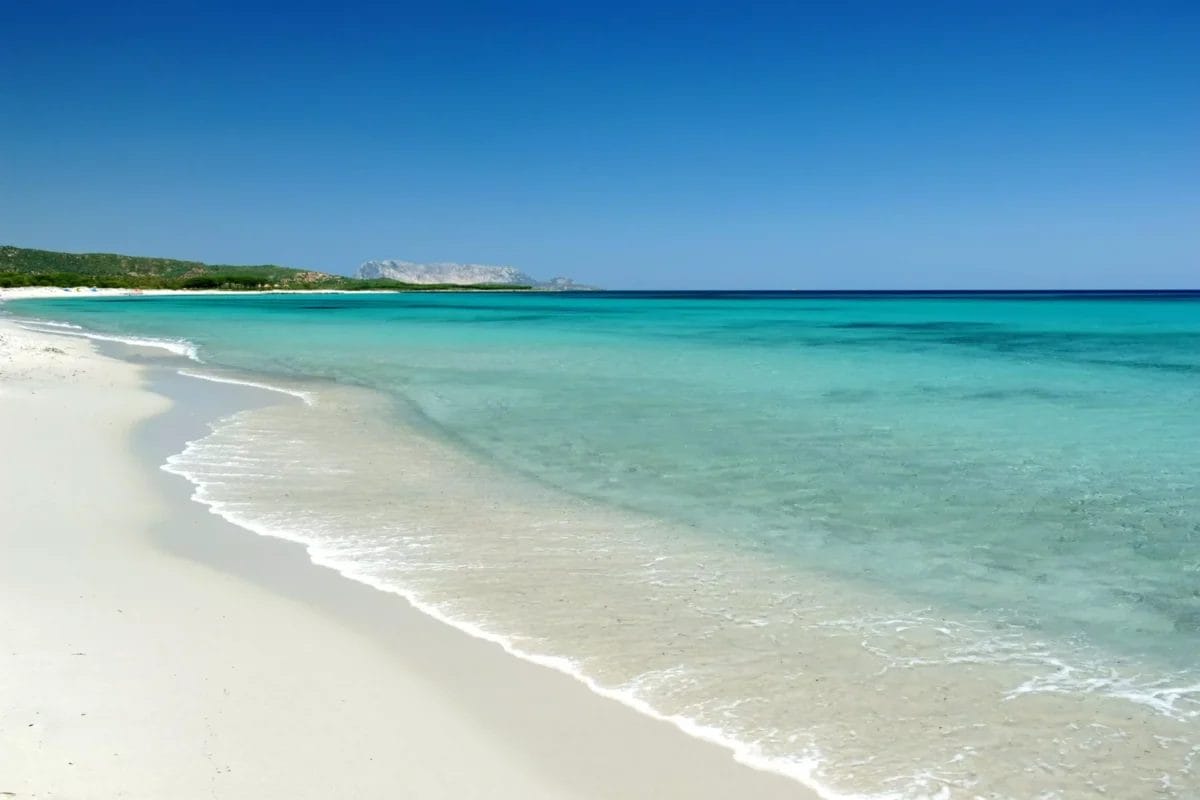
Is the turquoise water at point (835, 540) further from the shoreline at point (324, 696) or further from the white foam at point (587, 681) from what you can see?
the shoreline at point (324, 696)

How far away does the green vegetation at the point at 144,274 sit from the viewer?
11412cm

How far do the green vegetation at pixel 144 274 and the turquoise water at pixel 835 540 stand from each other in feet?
346

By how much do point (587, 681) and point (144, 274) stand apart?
154m

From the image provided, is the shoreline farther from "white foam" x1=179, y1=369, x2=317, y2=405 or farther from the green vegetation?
the green vegetation

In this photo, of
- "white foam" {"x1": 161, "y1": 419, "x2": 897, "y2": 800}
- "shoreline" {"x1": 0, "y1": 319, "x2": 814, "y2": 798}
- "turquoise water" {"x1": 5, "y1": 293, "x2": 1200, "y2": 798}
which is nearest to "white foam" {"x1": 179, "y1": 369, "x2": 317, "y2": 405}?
"turquoise water" {"x1": 5, "y1": 293, "x2": 1200, "y2": 798}

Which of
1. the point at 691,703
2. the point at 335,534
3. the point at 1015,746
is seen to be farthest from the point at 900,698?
the point at 335,534

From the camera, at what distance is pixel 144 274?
13950 cm

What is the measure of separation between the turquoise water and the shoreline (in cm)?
37

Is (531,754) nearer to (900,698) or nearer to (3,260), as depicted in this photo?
(900,698)

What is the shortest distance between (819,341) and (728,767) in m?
33.1

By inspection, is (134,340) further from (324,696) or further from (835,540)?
(324,696)

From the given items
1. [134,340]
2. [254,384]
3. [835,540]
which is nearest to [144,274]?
[134,340]

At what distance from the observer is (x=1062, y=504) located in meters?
A: 9.03

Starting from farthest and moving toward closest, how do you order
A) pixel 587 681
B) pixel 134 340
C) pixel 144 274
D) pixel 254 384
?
pixel 144 274 < pixel 134 340 < pixel 254 384 < pixel 587 681
